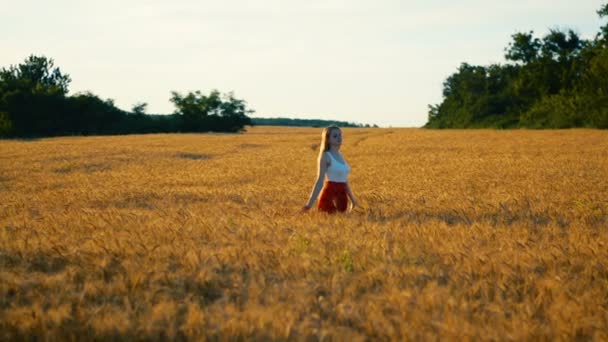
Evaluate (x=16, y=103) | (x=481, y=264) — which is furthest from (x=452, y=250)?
(x=16, y=103)

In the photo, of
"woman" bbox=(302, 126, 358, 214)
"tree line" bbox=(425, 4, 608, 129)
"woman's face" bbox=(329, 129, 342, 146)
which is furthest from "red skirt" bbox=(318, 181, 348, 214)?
"tree line" bbox=(425, 4, 608, 129)

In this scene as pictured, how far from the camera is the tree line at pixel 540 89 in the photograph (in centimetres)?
4275

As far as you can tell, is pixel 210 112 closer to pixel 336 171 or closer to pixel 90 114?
pixel 90 114

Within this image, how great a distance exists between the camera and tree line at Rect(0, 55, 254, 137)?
174 feet

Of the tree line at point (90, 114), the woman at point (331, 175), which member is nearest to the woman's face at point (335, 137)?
the woman at point (331, 175)

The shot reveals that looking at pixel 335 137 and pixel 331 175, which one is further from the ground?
pixel 335 137

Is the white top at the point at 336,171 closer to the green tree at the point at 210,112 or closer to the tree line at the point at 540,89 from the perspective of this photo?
the tree line at the point at 540,89

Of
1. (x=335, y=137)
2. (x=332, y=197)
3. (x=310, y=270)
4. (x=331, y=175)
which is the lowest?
(x=310, y=270)

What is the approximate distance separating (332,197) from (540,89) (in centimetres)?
4736

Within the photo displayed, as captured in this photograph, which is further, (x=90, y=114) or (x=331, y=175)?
(x=90, y=114)

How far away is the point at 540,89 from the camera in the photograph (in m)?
50.6

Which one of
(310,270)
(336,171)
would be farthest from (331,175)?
(310,270)

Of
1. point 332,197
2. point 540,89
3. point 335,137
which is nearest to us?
point 335,137

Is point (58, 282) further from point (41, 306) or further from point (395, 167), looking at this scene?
point (395, 167)
